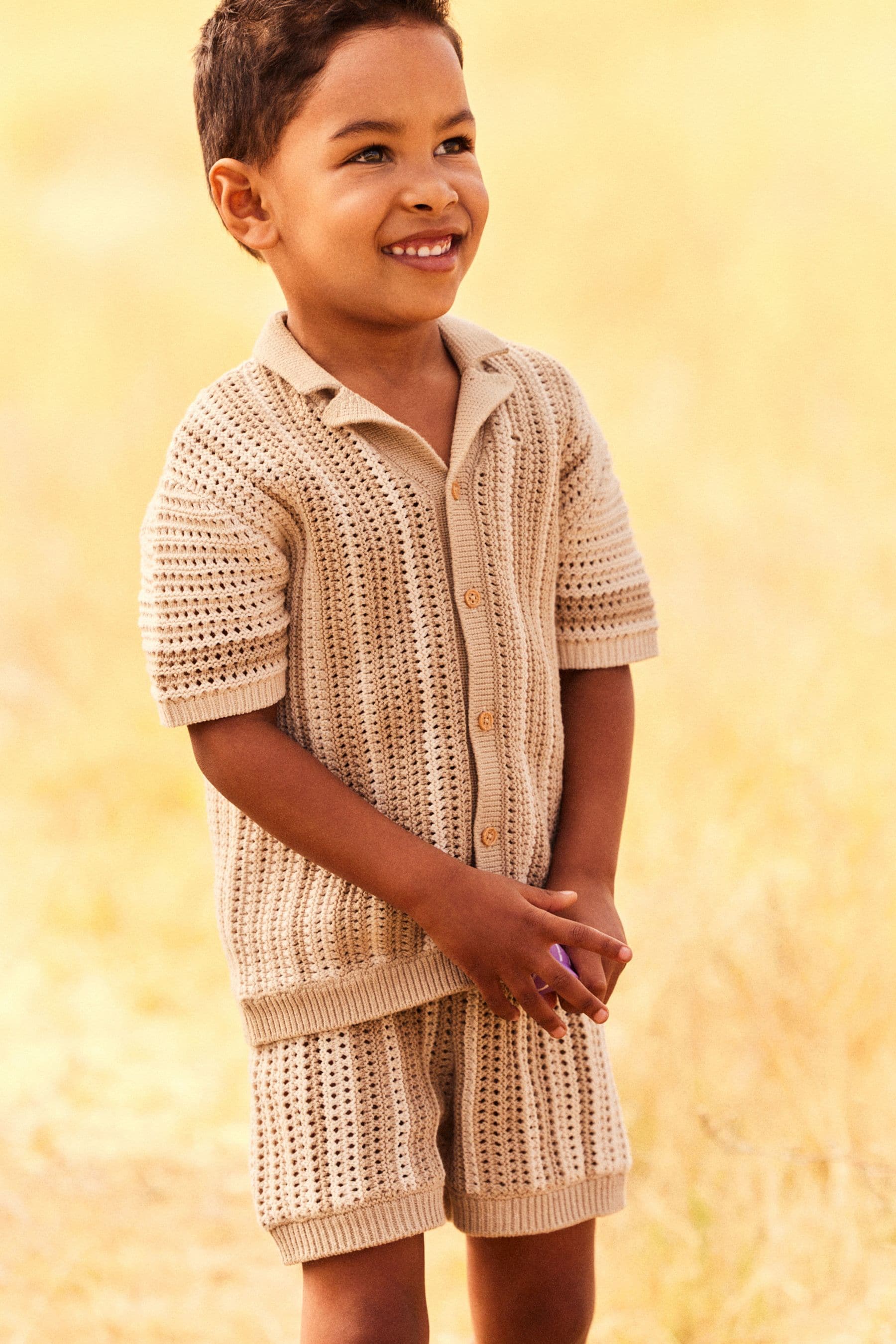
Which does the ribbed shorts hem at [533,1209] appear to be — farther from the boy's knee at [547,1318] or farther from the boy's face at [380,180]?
the boy's face at [380,180]

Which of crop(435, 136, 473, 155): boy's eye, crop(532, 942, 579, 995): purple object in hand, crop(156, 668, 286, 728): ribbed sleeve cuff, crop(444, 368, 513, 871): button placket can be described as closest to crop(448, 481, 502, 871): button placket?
crop(444, 368, 513, 871): button placket

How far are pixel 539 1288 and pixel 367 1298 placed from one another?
0.21m

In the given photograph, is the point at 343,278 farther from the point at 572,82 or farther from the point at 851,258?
the point at 572,82

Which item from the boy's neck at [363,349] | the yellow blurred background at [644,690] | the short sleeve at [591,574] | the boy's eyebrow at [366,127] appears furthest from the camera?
the yellow blurred background at [644,690]

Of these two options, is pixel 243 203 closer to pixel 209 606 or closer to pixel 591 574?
pixel 209 606

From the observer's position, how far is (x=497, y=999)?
53.4 inches

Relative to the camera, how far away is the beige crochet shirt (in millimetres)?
1342

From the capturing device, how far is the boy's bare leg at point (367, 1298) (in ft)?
4.47

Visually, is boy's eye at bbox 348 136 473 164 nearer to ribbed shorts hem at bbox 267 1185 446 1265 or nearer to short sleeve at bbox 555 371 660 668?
short sleeve at bbox 555 371 660 668

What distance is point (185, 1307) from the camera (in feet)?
7.64

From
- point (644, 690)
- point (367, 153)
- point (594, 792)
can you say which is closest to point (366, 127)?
point (367, 153)

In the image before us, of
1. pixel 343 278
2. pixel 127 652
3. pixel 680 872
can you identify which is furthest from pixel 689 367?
pixel 343 278

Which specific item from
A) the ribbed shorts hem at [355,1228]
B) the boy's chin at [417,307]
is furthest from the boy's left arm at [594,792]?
the boy's chin at [417,307]

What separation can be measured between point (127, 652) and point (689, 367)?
2.16 m
